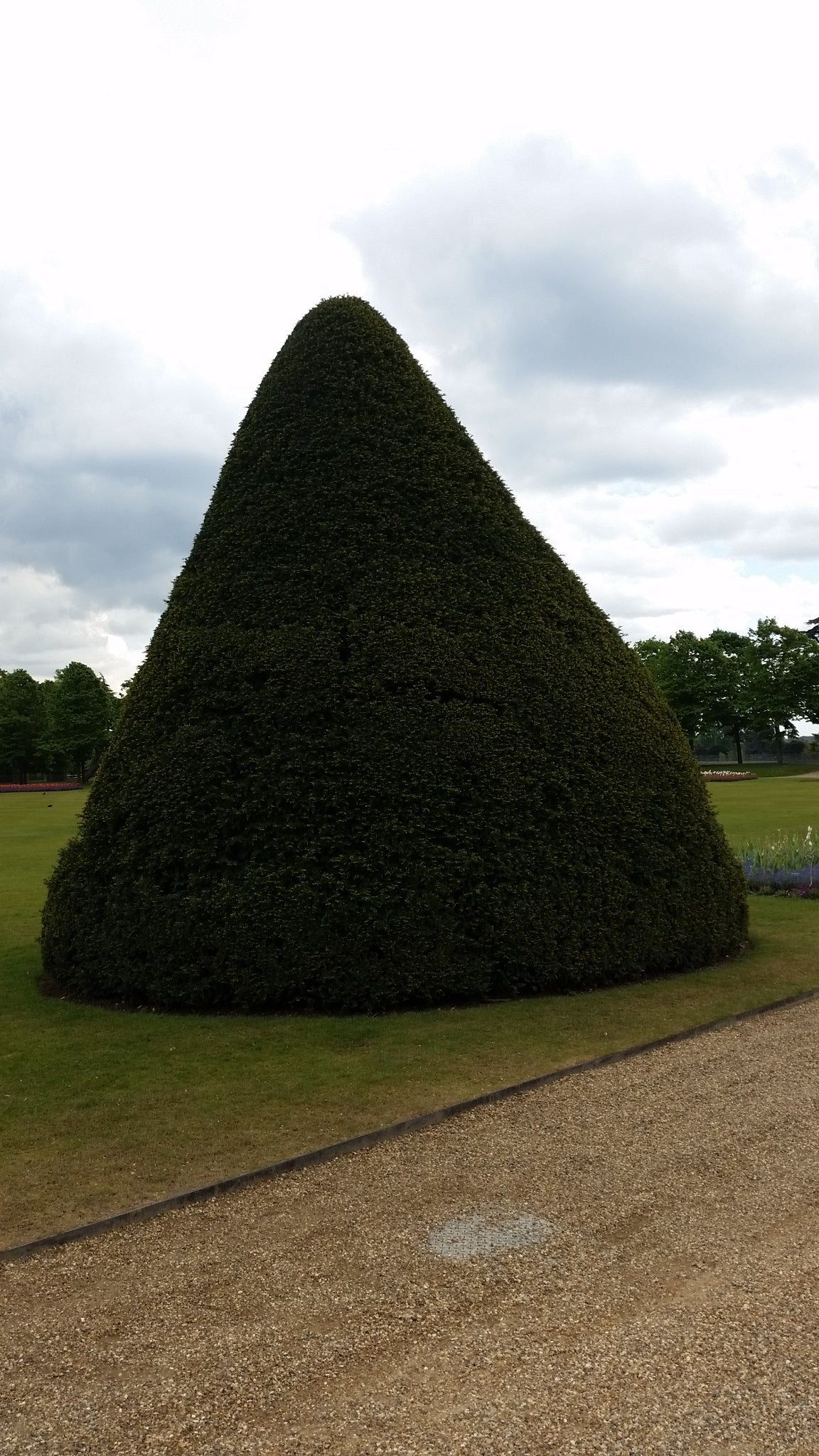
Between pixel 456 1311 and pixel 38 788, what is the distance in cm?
9128

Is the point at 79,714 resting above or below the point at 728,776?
above

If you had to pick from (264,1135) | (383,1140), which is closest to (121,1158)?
(264,1135)

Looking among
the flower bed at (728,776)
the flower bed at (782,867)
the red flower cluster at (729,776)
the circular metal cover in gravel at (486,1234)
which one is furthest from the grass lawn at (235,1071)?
the red flower cluster at (729,776)

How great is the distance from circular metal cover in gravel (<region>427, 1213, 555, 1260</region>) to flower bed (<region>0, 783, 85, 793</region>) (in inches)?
3185

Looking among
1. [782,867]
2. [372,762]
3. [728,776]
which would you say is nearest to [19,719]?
[728,776]

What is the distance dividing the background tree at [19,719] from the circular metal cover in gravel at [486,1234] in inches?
3955

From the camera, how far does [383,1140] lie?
279 inches

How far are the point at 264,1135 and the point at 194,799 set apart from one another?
433cm

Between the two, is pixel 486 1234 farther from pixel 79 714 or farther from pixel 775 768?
pixel 79 714

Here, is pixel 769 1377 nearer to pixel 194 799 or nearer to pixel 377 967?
pixel 377 967

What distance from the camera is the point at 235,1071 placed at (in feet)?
28.3

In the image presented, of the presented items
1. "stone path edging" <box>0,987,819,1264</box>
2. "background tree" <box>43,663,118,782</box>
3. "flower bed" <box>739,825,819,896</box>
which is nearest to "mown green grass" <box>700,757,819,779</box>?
"flower bed" <box>739,825,819,896</box>

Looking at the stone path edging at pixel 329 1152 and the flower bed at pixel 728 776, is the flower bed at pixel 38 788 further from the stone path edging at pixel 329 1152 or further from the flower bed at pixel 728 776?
the stone path edging at pixel 329 1152

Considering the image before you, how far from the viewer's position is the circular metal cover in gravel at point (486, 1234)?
17.5 feet
